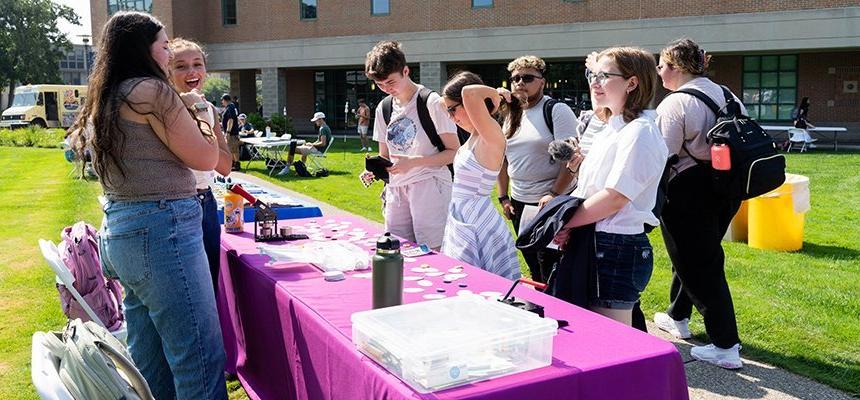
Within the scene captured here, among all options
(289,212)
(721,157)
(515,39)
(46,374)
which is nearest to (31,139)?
(515,39)

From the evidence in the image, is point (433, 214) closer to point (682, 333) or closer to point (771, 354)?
point (682, 333)

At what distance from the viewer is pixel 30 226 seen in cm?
938

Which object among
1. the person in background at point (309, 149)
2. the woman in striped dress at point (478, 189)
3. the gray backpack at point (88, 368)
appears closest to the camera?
the gray backpack at point (88, 368)

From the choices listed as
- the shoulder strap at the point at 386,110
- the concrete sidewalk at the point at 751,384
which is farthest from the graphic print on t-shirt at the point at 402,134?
the concrete sidewalk at the point at 751,384

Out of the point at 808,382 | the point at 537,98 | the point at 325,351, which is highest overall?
the point at 537,98

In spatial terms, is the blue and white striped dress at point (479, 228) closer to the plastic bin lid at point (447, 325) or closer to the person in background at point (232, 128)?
the plastic bin lid at point (447, 325)

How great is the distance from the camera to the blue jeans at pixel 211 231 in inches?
130

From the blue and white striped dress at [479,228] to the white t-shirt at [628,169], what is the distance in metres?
0.47

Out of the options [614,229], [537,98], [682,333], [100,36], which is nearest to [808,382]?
[682,333]

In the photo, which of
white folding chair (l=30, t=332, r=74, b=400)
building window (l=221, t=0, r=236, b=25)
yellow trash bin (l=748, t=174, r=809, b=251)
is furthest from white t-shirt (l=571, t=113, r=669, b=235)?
building window (l=221, t=0, r=236, b=25)

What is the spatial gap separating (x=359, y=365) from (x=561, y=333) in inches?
24.8

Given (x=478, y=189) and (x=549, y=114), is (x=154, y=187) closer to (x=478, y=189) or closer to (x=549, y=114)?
(x=478, y=189)

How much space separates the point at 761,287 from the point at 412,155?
3.47 m

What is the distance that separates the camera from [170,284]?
2592 mm
